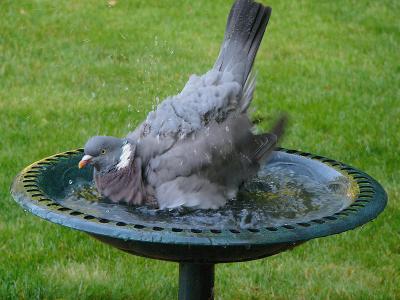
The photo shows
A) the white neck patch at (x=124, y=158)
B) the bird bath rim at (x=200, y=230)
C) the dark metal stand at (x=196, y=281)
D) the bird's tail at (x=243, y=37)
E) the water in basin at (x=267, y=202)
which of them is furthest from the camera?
the bird's tail at (x=243, y=37)

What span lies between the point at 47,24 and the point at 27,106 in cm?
222

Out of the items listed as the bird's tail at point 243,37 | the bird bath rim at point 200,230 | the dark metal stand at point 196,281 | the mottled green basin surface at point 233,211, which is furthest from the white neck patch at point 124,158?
the bird's tail at point 243,37

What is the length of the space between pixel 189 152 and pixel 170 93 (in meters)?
3.84

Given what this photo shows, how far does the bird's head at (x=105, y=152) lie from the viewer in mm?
3113

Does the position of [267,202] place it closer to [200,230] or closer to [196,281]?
[196,281]

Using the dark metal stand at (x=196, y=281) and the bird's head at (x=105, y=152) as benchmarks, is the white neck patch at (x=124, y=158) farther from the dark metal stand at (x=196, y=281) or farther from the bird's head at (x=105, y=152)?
the dark metal stand at (x=196, y=281)

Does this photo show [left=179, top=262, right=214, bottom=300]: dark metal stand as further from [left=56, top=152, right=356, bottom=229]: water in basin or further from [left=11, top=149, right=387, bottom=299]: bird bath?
[left=56, top=152, right=356, bottom=229]: water in basin

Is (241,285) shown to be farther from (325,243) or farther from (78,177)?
(78,177)

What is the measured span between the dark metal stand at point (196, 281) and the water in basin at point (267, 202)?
0.90 feet

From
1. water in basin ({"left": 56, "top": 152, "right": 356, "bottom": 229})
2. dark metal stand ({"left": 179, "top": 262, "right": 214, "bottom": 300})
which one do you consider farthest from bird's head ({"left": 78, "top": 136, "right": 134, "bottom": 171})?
dark metal stand ({"left": 179, "top": 262, "right": 214, "bottom": 300})

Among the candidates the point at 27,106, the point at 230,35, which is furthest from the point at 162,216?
the point at 27,106

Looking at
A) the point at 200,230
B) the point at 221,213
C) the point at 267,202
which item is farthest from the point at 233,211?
the point at 200,230

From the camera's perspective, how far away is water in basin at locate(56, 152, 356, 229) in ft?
9.78

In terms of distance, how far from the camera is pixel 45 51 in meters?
7.75
